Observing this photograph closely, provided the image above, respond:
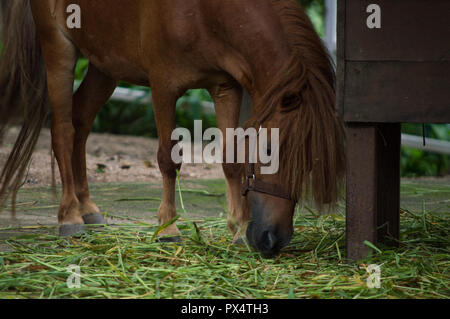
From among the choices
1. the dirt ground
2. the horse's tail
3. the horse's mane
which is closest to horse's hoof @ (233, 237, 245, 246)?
the horse's mane

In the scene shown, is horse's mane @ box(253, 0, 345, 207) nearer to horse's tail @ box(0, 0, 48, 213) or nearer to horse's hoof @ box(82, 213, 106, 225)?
horse's hoof @ box(82, 213, 106, 225)

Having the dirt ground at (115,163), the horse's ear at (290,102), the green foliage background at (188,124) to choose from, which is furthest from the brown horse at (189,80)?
the green foliage background at (188,124)

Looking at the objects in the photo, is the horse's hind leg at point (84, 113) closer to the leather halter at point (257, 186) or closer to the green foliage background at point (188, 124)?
the leather halter at point (257, 186)

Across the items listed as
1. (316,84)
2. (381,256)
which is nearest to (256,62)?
(316,84)

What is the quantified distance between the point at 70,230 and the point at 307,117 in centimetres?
155

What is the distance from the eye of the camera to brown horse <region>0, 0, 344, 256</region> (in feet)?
9.87

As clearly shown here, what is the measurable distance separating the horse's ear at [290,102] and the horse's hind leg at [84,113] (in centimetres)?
162

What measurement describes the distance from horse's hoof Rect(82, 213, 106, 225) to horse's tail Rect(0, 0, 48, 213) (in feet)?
1.59

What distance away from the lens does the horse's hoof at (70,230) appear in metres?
3.77

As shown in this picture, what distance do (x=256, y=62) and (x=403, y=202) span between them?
2072 millimetres
